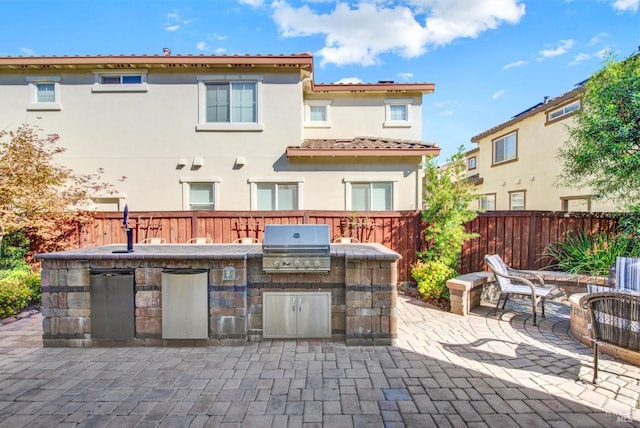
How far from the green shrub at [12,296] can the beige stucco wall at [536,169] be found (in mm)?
15156

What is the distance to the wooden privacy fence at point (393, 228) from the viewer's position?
22.6 ft

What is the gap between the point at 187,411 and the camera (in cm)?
263

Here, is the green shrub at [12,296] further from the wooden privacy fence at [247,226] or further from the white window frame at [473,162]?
the white window frame at [473,162]

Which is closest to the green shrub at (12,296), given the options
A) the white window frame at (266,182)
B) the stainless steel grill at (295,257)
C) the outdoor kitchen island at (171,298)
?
the outdoor kitchen island at (171,298)

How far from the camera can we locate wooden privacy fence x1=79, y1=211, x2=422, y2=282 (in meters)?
7.23

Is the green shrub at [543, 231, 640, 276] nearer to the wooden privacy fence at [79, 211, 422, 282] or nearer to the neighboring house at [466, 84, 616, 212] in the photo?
the wooden privacy fence at [79, 211, 422, 282]

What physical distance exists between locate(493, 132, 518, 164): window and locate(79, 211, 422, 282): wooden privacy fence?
10402mm

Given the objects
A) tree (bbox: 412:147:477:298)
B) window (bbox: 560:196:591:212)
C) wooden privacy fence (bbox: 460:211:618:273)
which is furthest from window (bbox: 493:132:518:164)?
tree (bbox: 412:147:477:298)

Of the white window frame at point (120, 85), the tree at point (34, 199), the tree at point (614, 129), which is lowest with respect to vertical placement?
the tree at point (34, 199)

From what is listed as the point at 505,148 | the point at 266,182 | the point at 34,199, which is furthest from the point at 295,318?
the point at 505,148

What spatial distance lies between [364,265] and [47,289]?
430 centimetres

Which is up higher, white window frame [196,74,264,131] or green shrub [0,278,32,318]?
white window frame [196,74,264,131]

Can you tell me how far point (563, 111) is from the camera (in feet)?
37.5

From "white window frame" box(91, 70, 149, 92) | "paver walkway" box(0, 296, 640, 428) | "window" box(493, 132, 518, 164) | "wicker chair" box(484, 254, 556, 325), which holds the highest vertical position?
"white window frame" box(91, 70, 149, 92)
